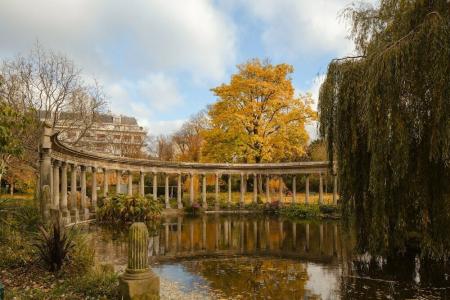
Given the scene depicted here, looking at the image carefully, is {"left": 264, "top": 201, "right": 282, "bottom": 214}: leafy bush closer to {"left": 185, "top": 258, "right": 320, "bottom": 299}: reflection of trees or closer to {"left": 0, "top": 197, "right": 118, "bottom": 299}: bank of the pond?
{"left": 185, "top": 258, "right": 320, "bottom": 299}: reflection of trees

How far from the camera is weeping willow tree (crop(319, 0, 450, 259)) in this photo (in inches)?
343

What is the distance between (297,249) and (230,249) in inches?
101

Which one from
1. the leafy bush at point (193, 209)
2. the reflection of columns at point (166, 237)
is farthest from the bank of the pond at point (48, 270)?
the leafy bush at point (193, 209)

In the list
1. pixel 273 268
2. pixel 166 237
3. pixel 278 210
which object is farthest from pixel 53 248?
pixel 278 210

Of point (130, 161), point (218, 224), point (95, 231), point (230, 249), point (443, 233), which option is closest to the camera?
point (443, 233)

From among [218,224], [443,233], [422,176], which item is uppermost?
[422,176]

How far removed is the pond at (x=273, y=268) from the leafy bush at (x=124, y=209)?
469 centimetres

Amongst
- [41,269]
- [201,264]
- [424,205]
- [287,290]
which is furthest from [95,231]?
[424,205]

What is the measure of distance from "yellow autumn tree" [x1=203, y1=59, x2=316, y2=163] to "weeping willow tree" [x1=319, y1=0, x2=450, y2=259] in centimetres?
2088

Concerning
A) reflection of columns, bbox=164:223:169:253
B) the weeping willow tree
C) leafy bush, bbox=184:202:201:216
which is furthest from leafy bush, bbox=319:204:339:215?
the weeping willow tree

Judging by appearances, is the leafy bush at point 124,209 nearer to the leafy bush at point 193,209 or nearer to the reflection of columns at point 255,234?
the reflection of columns at point 255,234

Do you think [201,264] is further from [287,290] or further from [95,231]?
[95,231]

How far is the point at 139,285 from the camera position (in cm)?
731

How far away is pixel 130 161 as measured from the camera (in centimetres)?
2991
